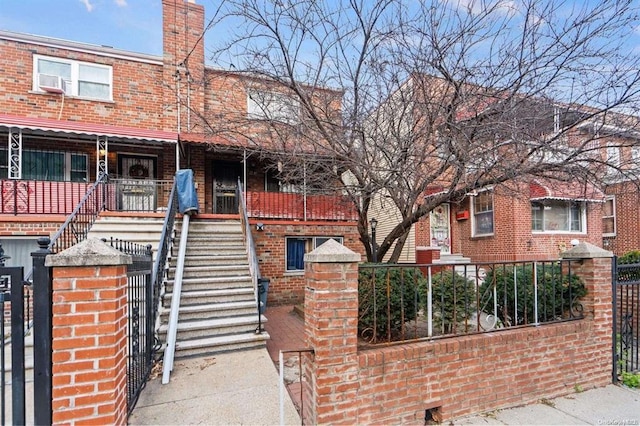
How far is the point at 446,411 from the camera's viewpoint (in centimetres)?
339

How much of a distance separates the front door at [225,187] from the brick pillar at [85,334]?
28.5ft

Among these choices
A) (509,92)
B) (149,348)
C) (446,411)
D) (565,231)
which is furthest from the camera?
(565,231)

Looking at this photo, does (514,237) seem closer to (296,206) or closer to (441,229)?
(441,229)

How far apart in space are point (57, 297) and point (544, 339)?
4.88 metres

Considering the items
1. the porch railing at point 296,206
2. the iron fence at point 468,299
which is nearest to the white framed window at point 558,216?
the porch railing at point 296,206

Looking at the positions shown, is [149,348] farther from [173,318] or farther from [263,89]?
[263,89]

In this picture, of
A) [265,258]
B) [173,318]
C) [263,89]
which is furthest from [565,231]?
[173,318]

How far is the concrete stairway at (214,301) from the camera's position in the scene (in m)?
4.73

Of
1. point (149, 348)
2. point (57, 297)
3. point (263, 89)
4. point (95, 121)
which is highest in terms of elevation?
point (95, 121)

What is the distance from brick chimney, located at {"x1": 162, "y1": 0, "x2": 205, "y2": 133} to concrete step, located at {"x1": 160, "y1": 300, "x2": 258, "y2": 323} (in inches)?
270

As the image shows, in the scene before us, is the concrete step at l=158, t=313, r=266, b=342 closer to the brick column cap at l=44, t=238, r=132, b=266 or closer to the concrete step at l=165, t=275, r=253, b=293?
the concrete step at l=165, t=275, r=253, b=293

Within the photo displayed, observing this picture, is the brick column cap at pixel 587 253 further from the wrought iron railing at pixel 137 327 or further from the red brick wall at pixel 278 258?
the red brick wall at pixel 278 258

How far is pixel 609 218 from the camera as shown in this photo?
15062 millimetres

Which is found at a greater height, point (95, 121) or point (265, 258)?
point (95, 121)
